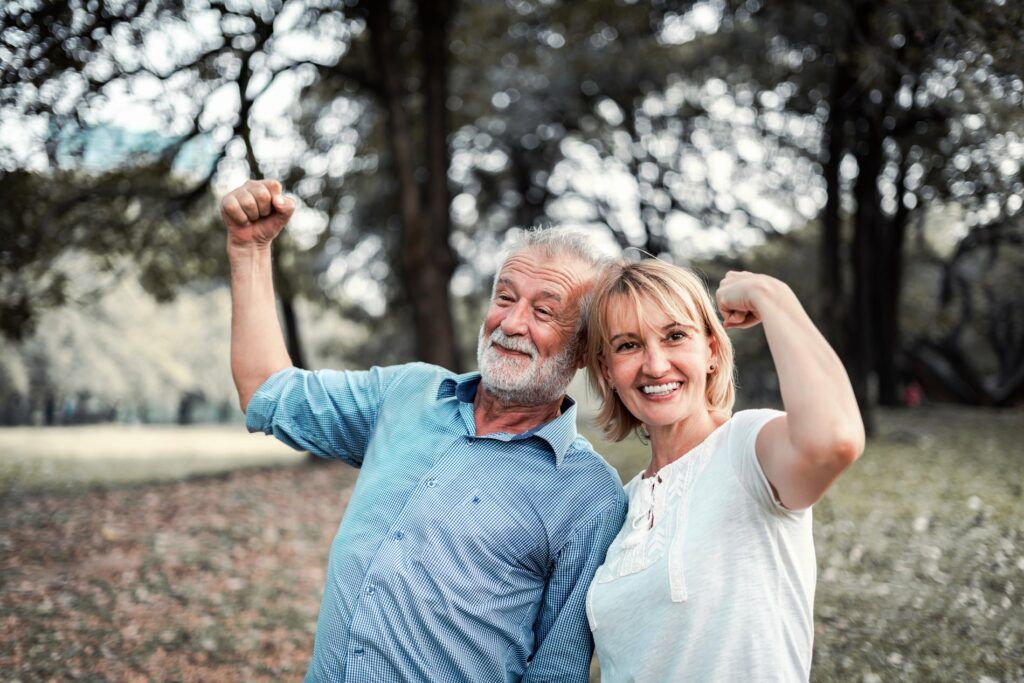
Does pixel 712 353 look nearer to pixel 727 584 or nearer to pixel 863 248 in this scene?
pixel 727 584

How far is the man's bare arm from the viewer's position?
2.68m

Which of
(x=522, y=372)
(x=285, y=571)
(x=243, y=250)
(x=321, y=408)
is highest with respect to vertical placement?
(x=243, y=250)

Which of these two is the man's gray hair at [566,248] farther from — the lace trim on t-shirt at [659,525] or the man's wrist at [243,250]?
the man's wrist at [243,250]

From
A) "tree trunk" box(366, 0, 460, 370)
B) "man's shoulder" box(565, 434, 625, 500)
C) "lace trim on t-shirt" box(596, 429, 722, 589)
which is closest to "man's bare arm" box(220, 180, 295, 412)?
"man's shoulder" box(565, 434, 625, 500)

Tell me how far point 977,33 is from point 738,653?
11.4 feet

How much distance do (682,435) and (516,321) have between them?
27.1 inches

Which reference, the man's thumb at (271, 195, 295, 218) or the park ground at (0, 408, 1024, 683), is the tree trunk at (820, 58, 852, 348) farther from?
the man's thumb at (271, 195, 295, 218)

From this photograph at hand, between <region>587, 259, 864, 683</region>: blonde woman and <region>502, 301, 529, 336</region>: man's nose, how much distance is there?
334 mm

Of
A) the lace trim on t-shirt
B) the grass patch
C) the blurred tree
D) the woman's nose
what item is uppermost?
the blurred tree

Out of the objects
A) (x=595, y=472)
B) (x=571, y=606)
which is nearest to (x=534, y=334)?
(x=595, y=472)

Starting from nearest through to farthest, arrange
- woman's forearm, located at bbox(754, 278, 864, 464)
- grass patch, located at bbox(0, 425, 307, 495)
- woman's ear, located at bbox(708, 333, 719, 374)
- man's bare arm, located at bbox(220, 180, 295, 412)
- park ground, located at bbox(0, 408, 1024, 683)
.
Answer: woman's forearm, located at bbox(754, 278, 864, 464) < woman's ear, located at bbox(708, 333, 719, 374) < man's bare arm, located at bbox(220, 180, 295, 412) < park ground, located at bbox(0, 408, 1024, 683) < grass patch, located at bbox(0, 425, 307, 495)

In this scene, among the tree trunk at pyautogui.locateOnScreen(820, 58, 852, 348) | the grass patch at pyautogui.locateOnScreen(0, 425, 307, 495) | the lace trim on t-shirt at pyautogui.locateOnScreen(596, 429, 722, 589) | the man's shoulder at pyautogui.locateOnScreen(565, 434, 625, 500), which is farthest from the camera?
the grass patch at pyautogui.locateOnScreen(0, 425, 307, 495)

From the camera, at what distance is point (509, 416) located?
2824 millimetres

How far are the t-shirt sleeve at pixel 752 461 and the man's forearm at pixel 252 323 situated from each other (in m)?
1.54
